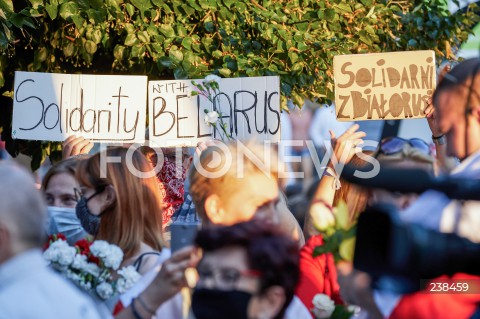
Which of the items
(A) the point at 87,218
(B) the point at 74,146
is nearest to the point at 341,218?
(A) the point at 87,218

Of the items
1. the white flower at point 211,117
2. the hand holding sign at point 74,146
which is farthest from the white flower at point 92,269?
the white flower at point 211,117

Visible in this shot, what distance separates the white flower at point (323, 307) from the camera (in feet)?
7.64

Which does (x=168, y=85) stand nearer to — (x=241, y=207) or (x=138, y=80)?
(x=138, y=80)

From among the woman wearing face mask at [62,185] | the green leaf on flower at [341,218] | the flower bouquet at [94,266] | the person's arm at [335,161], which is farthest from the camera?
the woman wearing face mask at [62,185]

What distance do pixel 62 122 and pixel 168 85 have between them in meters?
0.60

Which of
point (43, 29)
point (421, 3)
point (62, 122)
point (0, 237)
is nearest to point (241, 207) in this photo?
point (0, 237)

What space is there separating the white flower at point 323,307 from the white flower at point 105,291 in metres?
0.62

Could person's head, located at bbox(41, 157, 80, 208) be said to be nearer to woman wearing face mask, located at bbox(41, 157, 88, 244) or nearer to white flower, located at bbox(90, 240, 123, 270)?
woman wearing face mask, located at bbox(41, 157, 88, 244)

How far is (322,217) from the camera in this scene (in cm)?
228

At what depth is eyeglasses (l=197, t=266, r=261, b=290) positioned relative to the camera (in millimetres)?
2027

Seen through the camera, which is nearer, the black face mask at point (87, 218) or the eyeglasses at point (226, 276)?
the eyeglasses at point (226, 276)

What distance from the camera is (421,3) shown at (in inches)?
300

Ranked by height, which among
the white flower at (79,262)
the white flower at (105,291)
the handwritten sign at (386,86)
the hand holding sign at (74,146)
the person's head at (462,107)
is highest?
the handwritten sign at (386,86)

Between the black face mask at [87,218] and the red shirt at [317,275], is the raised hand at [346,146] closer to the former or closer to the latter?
the red shirt at [317,275]
